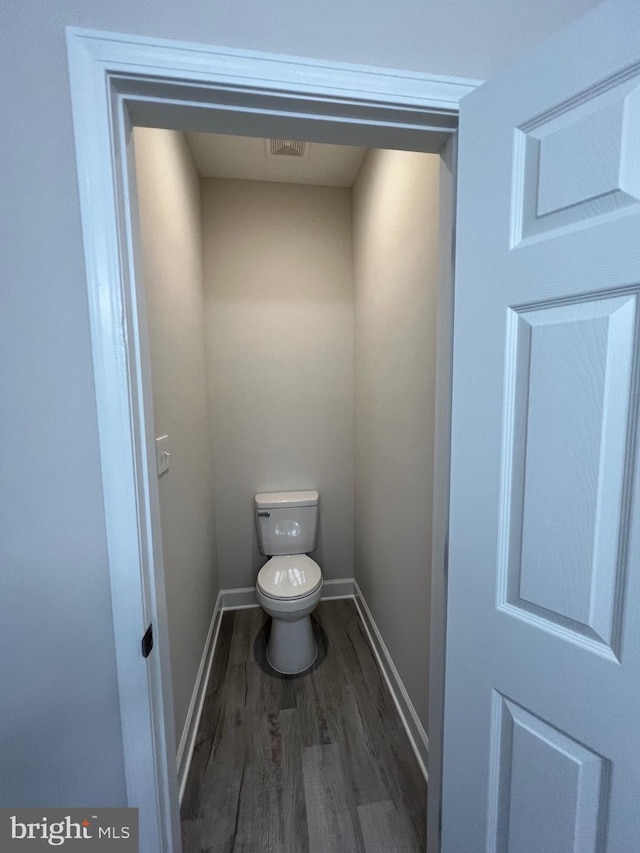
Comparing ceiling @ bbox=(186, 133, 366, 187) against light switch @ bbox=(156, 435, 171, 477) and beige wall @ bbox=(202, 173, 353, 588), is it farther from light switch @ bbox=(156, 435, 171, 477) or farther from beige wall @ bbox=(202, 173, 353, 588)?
light switch @ bbox=(156, 435, 171, 477)

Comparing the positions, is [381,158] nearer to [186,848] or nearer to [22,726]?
[22,726]

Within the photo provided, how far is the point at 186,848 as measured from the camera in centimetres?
106

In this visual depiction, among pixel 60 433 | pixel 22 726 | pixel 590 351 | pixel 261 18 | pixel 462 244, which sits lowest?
pixel 22 726

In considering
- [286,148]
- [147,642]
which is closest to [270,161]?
[286,148]

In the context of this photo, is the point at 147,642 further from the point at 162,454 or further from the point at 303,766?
the point at 303,766

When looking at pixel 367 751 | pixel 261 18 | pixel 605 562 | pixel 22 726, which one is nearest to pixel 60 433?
pixel 22 726

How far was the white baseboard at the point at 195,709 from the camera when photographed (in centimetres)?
123

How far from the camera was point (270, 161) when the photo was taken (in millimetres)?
1812

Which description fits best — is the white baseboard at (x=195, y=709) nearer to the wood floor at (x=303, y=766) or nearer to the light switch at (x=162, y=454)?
the wood floor at (x=303, y=766)

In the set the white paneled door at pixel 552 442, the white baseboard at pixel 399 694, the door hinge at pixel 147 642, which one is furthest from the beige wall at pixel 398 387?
the door hinge at pixel 147 642

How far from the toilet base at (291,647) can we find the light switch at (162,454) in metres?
1.05

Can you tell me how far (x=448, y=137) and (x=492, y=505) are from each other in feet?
2.53

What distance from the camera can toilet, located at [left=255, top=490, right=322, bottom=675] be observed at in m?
1.65

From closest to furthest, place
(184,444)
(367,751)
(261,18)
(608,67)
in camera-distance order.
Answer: (608,67) < (261,18) < (367,751) < (184,444)
